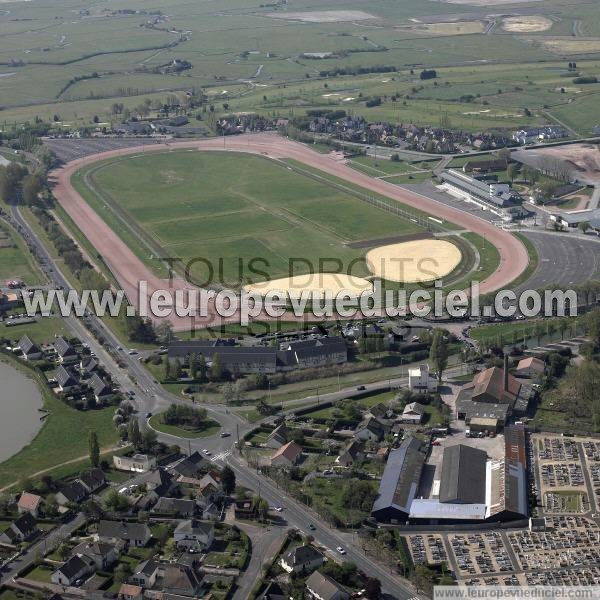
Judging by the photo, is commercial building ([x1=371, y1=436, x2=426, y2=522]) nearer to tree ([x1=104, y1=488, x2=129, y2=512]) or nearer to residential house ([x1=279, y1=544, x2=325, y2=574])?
residential house ([x1=279, y1=544, x2=325, y2=574])

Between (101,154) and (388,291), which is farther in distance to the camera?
(101,154)

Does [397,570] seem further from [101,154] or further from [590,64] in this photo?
[590,64]

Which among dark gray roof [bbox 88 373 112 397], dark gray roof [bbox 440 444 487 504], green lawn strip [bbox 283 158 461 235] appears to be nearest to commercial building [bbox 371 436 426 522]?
dark gray roof [bbox 440 444 487 504]

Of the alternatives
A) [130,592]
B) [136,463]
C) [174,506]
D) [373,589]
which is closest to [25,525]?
[174,506]

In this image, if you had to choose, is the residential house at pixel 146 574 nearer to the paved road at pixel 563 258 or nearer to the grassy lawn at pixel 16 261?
the paved road at pixel 563 258

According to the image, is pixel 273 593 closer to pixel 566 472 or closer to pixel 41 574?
pixel 41 574

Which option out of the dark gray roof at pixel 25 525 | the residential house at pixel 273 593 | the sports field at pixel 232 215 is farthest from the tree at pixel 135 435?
the sports field at pixel 232 215

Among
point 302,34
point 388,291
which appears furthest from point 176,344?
point 302,34
